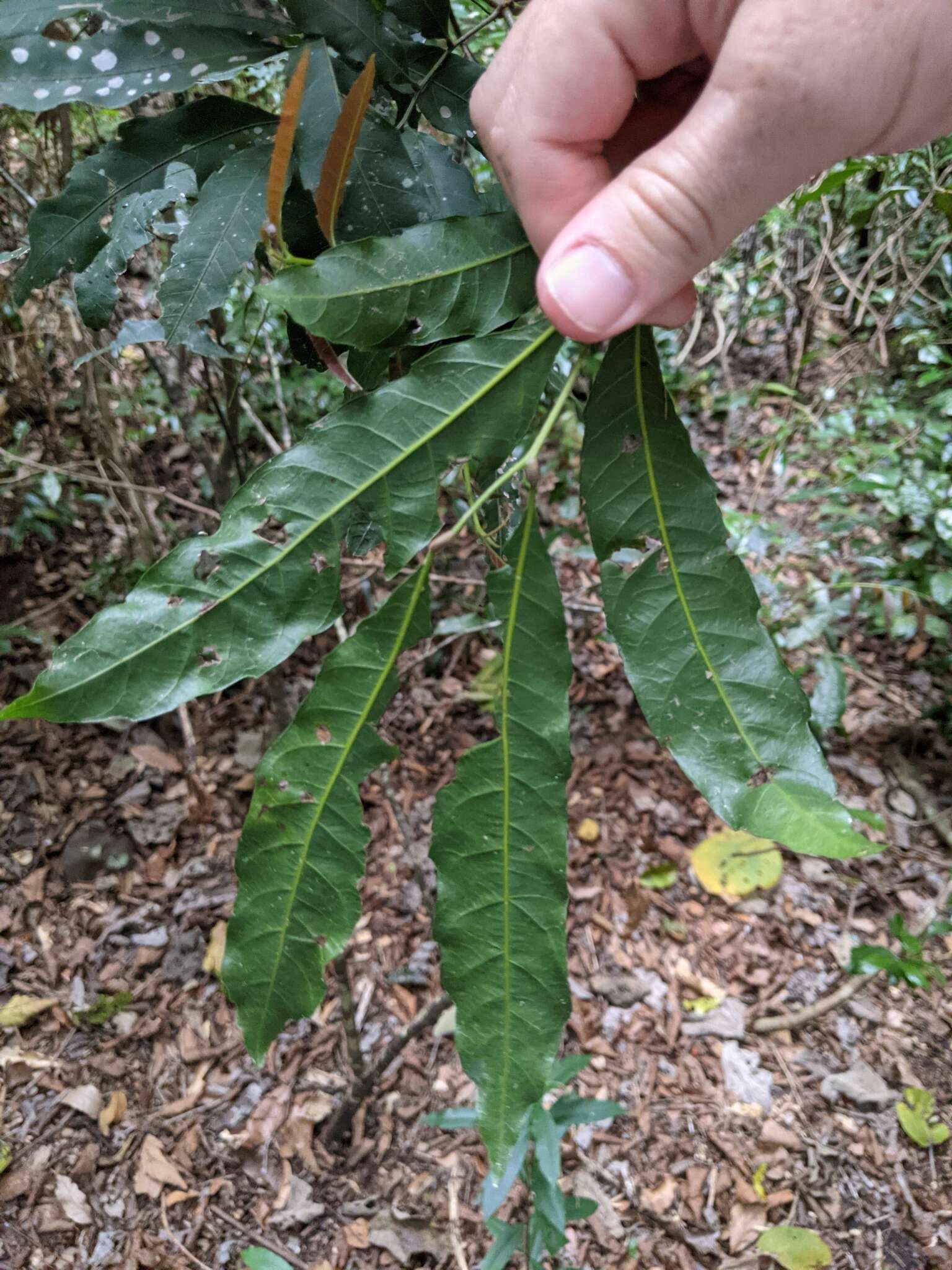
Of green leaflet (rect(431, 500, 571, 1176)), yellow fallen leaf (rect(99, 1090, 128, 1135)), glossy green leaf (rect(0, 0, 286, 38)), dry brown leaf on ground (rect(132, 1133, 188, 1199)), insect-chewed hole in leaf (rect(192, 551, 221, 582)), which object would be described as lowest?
dry brown leaf on ground (rect(132, 1133, 188, 1199))

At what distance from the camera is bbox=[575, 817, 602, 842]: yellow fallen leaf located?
1.94 meters

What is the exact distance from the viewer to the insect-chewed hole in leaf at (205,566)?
0.56 meters

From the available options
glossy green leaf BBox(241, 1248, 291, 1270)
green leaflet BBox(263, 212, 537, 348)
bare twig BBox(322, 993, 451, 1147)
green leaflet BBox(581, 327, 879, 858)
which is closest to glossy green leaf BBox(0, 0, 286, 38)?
green leaflet BBox(263, 212, 537, 348)

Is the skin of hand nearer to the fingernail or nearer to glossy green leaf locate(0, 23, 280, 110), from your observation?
the fingernail

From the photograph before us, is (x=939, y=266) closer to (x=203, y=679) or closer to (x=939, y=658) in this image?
(x=939, y=658)

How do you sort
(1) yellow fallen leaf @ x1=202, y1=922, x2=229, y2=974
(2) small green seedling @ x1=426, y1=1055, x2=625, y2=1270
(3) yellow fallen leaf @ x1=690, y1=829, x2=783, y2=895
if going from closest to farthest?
(2) small green seedling @ x1=426, y1=1055, x2=625, y2=1270, (1) yellow fallen leaf @ x1=202, y1=922, x2=229, y2=974, (3) yellow fallen leaf @ x1=690, y1=829, x2=783, y2=895

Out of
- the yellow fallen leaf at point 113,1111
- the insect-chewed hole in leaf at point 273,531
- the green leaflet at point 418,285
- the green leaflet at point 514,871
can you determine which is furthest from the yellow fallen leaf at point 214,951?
the green leaflet at point 418,285

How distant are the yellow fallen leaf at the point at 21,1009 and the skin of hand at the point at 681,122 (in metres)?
1.67

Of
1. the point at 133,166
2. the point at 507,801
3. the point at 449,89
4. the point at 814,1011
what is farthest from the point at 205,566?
the point at 814,1011

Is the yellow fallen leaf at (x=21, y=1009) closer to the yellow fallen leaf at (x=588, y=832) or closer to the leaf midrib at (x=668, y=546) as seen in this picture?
the yellow fallen leaf at (x=588, y=832)

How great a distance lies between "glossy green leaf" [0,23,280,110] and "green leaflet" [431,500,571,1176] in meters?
0.49

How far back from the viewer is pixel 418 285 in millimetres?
577

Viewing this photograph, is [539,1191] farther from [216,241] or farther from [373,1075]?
[216,241]

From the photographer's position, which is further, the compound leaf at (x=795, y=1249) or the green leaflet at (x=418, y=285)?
the compound leaf at (x=795, y=1249)
